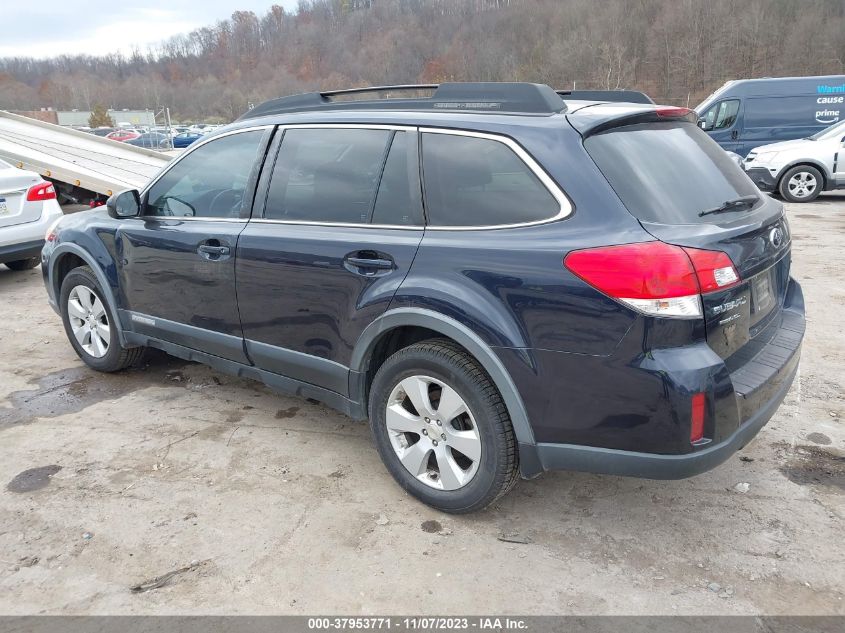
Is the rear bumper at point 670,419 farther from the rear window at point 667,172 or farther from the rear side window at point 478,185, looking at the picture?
the rear side window at point 478,185

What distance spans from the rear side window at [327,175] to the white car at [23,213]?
5035 mm

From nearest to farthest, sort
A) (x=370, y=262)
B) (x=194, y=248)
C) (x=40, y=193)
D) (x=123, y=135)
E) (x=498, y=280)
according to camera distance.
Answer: (x=498, y=280) → (x=370, y=262) → (x=194, y=248) → (x=40, y=193) → (x=123, y=135)

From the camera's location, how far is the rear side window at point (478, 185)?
2736 mm

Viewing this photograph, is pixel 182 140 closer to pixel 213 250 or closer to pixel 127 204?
pixel 127 204

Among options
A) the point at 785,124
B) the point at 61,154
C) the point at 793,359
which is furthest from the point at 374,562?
the point at 785,124

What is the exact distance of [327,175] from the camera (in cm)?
343

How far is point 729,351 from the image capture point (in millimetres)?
2588

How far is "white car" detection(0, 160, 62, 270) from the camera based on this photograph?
24.0ft

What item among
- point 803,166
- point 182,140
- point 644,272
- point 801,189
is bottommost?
point 801,189

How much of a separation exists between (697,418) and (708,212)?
86 centimetres

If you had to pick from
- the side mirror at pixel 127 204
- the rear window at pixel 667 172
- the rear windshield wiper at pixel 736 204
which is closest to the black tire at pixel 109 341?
the side mirror at pixel 127 204

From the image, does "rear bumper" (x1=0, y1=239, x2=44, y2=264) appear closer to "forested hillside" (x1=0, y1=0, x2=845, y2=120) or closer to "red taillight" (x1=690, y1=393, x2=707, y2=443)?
"red taillight" (x1=690, y1=393, x2=707, y2=443)

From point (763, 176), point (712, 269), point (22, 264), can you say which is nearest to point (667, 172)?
point (712, 269)

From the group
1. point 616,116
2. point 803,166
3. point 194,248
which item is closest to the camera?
point 616,116
